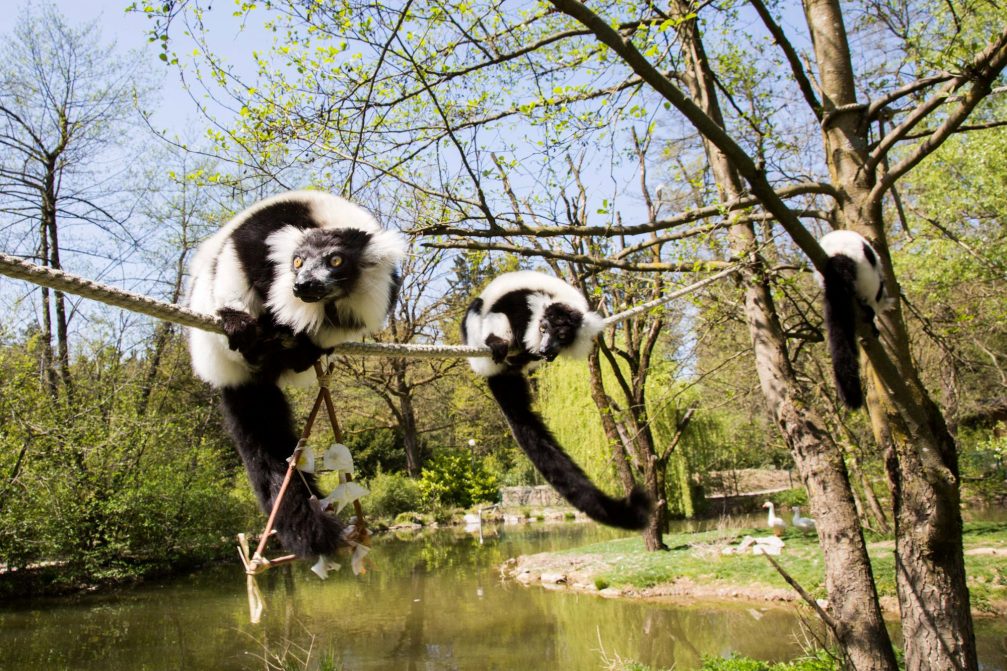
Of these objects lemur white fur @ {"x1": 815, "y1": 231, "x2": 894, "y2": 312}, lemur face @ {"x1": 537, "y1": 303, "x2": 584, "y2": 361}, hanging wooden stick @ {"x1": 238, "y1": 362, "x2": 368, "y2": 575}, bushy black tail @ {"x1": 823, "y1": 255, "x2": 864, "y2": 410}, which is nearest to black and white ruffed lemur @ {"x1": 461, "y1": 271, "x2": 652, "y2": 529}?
lemur face @ {"x1": 537, "y1": 303, "x2": 584, "y2": 361}

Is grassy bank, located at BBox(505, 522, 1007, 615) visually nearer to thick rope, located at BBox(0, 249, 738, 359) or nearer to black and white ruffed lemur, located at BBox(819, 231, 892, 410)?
black and white ruffed lemur, located at BBox(819, 231, 892, 410)

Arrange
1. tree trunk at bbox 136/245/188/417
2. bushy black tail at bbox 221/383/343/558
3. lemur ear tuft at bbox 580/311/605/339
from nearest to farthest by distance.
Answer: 1. bushy black tail at bbox 221/383/343/558
2. lemur ear tuft at bbox 580/311/605/339
3. tree trunk at bbox 136/245/188/417

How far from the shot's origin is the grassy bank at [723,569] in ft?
31.1

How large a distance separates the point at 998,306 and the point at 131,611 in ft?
50.5

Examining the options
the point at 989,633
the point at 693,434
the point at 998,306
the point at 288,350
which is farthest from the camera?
the point at 693,434

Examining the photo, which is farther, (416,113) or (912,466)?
(416,113)

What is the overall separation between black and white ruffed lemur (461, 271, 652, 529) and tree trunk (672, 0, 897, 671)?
5.16 ft

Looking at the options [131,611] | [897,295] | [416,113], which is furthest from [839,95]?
[131,611]

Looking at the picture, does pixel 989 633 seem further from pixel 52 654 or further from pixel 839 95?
pixel 52 654

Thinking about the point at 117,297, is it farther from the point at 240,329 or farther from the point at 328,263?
the point at 328,263

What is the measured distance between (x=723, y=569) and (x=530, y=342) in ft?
29.2

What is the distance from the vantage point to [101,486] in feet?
43.5

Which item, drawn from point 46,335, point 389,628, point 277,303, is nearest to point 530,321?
point 277,303

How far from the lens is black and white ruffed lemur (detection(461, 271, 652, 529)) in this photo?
318cm
